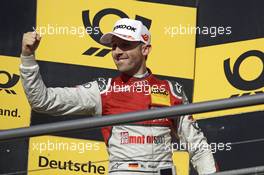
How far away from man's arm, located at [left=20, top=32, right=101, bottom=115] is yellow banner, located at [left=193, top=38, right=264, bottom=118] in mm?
1333

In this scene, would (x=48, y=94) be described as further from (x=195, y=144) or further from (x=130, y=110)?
(x=195, y=144)

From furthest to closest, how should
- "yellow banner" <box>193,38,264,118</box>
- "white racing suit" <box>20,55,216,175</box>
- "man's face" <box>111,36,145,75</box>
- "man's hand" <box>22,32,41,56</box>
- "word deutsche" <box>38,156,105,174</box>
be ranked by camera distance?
"yellow banner" <box>193,38,264,118</box> → "word deutsche" <box>38,156,105,174</box> → "man's face" <box>111,36,145,75</box> → "white racing suit" <box>20,55,216,175</box> → "man's hand" <box>22,32,41,56</box>

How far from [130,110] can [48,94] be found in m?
0.28

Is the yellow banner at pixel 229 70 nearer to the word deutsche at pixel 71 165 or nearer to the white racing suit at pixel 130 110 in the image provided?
the word deutsche at pixel 71 165

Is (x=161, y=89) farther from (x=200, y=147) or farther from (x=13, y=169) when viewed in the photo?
(x=13, y=169)

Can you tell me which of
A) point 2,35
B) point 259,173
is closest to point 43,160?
point 2,35

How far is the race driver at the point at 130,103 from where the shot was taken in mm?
2803

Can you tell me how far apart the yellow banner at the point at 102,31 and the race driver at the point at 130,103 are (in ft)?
3.91

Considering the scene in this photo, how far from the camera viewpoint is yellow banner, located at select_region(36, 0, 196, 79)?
13.9 feet

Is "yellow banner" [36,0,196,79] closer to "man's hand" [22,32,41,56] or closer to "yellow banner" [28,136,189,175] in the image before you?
"yellow banner" [28,136,189,175]

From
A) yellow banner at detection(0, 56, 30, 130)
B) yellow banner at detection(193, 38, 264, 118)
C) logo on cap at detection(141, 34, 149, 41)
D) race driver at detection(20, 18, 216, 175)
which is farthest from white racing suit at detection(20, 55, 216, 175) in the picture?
yellow banner at detection(0, 56, 30, 130)

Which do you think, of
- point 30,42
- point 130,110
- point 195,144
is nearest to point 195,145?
point 195,144

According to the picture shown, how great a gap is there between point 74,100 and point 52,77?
1412 mm

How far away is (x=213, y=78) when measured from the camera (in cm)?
423
